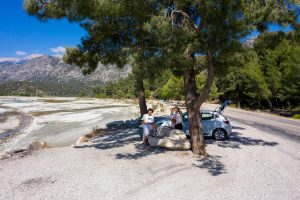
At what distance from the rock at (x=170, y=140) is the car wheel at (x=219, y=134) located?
2.90m

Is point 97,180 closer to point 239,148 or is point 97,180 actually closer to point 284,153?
point 239,148

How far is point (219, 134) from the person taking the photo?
547 inches

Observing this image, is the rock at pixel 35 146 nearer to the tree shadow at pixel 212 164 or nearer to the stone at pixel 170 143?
the stone at pixel 170 143

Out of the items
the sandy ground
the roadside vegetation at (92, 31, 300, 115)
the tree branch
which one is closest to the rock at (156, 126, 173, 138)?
the sandy ground

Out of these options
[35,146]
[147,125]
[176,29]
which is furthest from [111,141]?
[176,29]

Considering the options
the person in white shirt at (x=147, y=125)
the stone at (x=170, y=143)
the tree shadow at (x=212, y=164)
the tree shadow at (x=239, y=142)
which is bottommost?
the tree shadow at (x=212, y=164)

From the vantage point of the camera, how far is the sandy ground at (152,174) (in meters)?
6.70

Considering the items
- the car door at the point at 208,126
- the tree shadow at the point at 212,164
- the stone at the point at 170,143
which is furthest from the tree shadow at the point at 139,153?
the car door at the point at 208,126

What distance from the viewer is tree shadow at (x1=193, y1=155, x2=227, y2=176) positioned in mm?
8422

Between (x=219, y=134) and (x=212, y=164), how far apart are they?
16.2 feet

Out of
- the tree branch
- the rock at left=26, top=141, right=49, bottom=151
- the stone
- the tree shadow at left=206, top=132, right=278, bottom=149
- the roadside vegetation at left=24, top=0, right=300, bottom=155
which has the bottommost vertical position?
the rock at left=26, top=141, right=49, bottom=151

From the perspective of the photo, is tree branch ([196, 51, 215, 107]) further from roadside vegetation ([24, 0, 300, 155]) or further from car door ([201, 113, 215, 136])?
car door ([201, 113, 215, 136])

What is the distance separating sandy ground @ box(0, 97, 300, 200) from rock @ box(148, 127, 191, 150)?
1.56 ft

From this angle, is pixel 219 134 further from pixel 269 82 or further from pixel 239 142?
pixel 269 82
